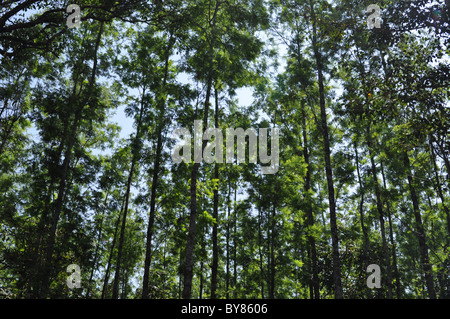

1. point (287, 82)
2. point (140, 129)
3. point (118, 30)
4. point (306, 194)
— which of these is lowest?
point (306, 194)

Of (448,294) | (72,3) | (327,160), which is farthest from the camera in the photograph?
(448,294)

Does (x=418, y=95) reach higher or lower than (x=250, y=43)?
lower

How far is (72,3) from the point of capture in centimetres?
956

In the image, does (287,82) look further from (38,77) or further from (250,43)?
(38,77)

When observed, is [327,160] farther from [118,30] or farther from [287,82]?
[118,30]

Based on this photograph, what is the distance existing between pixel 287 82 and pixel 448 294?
17510mm

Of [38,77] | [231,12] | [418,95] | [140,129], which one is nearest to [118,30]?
[38,77]

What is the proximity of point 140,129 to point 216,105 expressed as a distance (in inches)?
156

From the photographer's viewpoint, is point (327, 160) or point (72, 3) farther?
point (327, 160)
